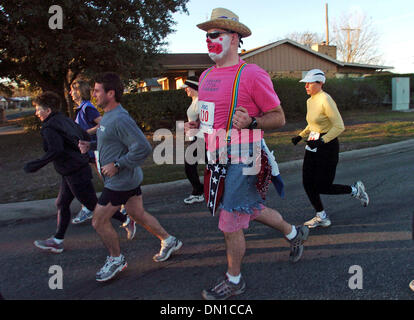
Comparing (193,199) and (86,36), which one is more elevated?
(86,36)

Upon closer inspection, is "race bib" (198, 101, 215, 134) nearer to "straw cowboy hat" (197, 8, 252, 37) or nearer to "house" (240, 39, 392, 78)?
"straw cowboy hat" (197, 8, 252, 37)

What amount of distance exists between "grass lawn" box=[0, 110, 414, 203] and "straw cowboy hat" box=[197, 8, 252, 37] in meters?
4.21

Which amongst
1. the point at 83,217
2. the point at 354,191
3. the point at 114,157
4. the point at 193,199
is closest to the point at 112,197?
the point at 114,157

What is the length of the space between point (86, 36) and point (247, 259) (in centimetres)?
1123

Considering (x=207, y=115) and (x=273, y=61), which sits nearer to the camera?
(x=207, y=115)

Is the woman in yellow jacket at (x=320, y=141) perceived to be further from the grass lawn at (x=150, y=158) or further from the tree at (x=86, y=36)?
the tree at (x=86, y=36)

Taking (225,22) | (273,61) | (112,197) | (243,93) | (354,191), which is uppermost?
(273,61)

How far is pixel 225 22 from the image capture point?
278cm

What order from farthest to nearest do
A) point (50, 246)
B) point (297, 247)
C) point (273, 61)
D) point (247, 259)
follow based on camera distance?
point (273, 61) → point (50, 246) → point (247, 259) → point (297, 247)

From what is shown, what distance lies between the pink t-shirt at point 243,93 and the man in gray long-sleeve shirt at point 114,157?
753 millimetres

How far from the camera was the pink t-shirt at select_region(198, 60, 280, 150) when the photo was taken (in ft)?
8.71

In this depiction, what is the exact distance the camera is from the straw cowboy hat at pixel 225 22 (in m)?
2.79

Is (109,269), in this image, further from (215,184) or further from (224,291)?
(215,184)

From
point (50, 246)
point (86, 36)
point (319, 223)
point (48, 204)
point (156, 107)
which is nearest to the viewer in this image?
point (50, 246)
